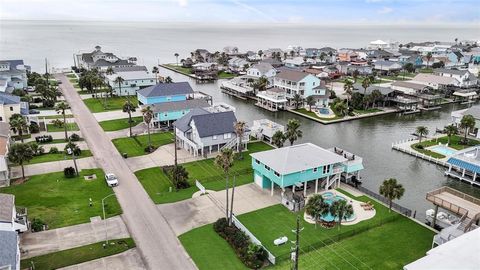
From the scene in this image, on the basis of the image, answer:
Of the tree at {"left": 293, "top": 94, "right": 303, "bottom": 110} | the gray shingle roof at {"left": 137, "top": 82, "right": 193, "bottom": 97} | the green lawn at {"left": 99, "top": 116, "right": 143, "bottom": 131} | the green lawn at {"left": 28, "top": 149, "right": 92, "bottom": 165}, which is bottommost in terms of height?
the green lawn at {"left": 28, "top": 149, "right": 92, "bottom": 165}

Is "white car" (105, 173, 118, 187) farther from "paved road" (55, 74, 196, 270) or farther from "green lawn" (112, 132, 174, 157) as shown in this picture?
"green lawn" (112, 132, 174, 157)

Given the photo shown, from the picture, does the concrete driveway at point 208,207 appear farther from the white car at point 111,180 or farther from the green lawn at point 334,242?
the white car at point 111,180

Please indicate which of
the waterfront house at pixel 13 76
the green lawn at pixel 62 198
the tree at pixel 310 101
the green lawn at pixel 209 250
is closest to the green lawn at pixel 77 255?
the green lawn at pixel 62 198

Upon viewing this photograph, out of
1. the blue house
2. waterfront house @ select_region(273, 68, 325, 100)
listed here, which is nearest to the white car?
the blue house

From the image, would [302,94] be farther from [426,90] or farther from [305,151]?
[305,151]

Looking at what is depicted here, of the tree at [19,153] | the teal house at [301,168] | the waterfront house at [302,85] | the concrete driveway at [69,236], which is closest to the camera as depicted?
the concrete driveway at [69,236]

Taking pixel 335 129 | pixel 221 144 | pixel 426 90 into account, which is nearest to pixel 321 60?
pixel 426 90
